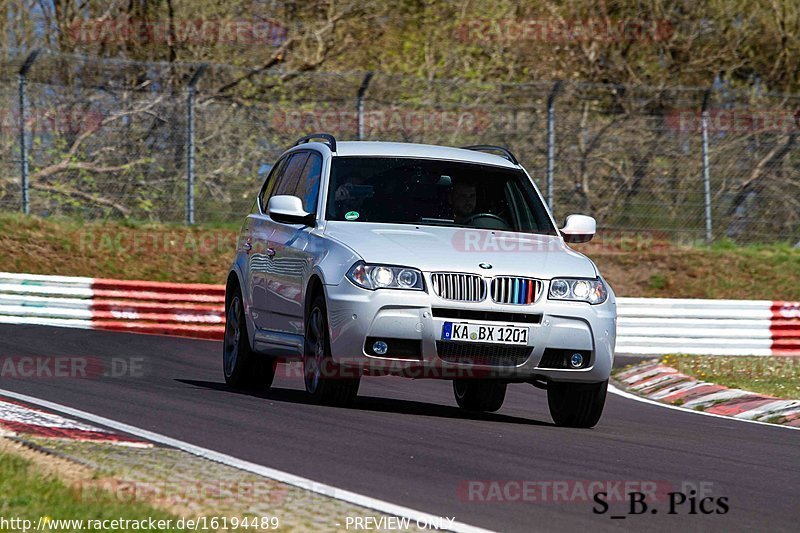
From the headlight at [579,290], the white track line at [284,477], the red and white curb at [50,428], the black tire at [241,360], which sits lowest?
the black tire at [241,360]

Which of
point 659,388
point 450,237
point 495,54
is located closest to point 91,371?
point 450,237

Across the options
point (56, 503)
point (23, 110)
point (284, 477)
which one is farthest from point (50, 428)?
point (23, 110)

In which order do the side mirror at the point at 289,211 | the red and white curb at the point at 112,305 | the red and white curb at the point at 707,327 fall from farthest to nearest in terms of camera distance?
the red and white curb at the point at 707,327, the red and white curb at the point at 112,305, the side mirror at the point at 289,211

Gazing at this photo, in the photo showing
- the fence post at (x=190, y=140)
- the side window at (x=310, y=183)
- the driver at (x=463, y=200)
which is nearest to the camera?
the driver at (x=463, y=200)

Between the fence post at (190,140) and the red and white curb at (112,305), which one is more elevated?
the fence post at (190,140)

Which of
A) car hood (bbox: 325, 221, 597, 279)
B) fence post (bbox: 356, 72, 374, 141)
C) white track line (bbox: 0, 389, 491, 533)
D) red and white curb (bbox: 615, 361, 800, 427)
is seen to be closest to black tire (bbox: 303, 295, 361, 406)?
car hood (bbox: 325, 221, 597, 279)

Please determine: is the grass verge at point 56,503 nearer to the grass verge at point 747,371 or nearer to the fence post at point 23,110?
the grass verge at point 747,371

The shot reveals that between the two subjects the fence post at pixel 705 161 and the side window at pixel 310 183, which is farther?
the fence post at pixel 705 161

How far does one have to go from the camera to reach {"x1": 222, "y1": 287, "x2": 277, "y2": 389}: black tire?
37.0ft

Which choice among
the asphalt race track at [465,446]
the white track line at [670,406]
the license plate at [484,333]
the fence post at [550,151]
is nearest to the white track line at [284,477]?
the asphalt race track at [465,446]

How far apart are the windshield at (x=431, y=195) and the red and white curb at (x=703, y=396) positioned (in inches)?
112

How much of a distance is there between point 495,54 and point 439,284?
76.4 feet

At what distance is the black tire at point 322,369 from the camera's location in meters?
9.38

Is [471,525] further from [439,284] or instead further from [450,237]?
[450,237]
